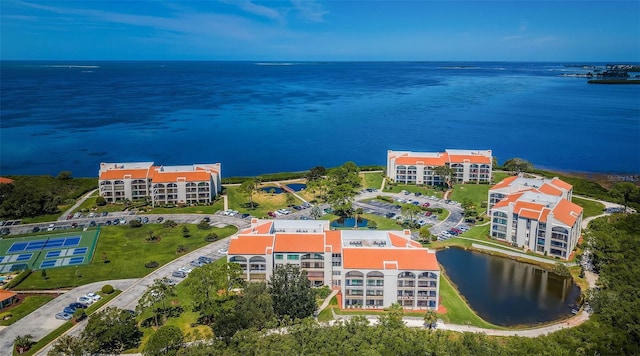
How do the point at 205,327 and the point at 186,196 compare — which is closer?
the point at 205,327

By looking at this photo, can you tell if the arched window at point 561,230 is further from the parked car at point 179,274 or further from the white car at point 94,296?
the white car at point 94,296

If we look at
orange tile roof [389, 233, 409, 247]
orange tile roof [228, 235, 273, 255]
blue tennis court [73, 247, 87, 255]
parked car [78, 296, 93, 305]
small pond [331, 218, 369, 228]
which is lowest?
parked car [78, 296, 93, 305]

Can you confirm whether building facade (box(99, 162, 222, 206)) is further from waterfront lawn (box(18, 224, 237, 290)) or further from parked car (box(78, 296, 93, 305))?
parked car (box(78, 296, 93, 305))

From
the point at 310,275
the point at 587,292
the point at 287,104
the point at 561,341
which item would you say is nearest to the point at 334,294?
the point at 310,275

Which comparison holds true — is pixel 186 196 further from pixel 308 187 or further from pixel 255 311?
pixel 255 311

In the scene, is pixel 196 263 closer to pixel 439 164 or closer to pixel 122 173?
pixel 122 173

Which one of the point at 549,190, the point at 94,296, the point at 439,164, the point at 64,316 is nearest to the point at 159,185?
the point at 94,296

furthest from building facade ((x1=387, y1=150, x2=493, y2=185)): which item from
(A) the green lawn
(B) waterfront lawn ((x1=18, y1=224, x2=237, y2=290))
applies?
(A) the green lawn
